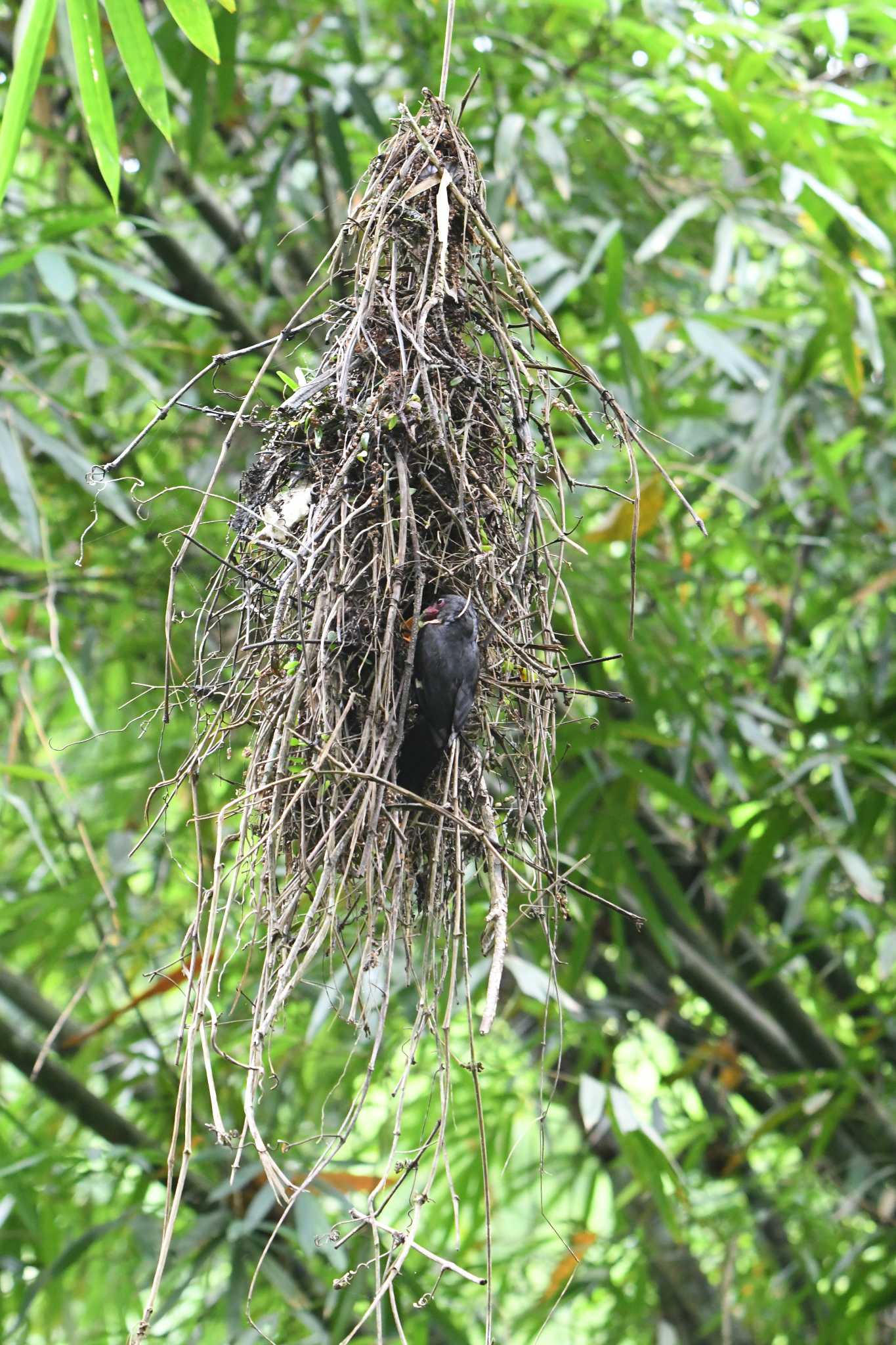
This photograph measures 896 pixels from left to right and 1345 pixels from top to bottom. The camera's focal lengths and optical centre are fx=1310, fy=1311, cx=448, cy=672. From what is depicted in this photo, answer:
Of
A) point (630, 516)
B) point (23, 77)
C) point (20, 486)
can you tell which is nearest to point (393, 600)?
point (23, 77)

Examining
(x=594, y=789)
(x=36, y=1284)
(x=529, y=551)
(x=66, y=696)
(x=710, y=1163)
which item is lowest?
(x=710, y=1163)

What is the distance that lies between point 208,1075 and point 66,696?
2.11 m

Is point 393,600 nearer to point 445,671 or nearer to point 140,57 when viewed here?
point 445,671

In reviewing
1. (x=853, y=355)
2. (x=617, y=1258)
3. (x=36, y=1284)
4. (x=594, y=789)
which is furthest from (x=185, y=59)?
(x=617, y=1258)

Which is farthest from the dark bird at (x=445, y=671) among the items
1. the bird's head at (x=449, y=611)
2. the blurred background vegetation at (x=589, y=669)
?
the blurred background vegetation at (x=589, y=669)

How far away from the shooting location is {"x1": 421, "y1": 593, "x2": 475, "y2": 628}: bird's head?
1.12 m

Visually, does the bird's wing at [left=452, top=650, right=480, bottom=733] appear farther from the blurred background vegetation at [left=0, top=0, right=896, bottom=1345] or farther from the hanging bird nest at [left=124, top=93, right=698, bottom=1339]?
the blurred background vegetation at [left=0, top=0, right=896, bottom=1345]

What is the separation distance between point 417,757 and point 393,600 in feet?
0.52

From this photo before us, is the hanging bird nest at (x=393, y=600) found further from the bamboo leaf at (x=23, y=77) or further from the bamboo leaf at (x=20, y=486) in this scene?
the bamboo leaf at (x=20, y=486)

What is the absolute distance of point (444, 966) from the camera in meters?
1.07

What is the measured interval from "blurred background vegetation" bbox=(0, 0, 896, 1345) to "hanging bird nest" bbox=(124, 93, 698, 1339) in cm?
77

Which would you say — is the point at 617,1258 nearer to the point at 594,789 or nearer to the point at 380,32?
the point at 594,789

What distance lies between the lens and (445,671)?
1085 mm

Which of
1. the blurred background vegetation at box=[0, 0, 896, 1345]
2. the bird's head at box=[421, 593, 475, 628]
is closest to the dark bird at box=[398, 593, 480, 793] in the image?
the bird's head at box=[421, 593, 475, 628]
